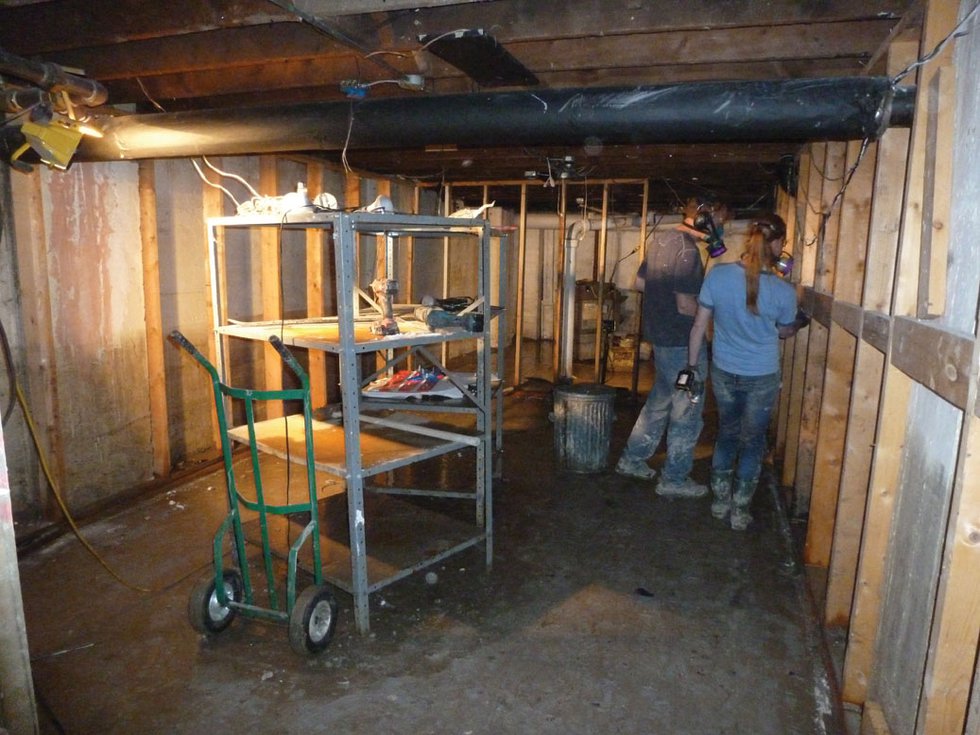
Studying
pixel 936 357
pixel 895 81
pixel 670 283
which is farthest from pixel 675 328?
pixel 936 357

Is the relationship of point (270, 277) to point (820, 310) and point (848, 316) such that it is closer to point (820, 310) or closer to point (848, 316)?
point (820, 310)

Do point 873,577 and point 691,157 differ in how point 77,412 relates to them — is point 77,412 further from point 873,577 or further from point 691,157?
point 691,157

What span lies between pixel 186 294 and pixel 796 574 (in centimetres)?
373

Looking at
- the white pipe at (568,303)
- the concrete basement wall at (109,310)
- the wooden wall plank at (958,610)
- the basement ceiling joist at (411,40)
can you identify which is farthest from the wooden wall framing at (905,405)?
the white pipe at (568,303)

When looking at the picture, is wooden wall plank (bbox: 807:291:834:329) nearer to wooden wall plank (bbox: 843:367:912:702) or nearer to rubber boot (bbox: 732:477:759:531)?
rubber boot (bbox: 732:477:759:531)

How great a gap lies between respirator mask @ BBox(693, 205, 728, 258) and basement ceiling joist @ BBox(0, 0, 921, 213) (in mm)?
930

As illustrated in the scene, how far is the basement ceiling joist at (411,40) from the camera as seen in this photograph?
211 centimetres

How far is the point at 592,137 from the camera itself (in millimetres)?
2141

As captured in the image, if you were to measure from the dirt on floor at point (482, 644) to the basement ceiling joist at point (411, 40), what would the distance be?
1.90 meters

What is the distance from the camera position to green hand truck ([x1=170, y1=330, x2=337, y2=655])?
2152 millimetres

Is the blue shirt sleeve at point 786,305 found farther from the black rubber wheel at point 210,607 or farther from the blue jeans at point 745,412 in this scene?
the black rubber wheel at point 210,607

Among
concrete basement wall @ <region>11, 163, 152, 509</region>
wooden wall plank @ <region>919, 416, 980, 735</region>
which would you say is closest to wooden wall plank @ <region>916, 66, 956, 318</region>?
wooden wall plank @ <region>919, 416, 980, 735</region>

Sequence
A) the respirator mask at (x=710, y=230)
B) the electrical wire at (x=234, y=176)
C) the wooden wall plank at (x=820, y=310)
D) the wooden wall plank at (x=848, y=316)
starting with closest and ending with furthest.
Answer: the wooden wall plank at (x=848, y=316), the electrical wire at (x=234, y=176), the wooden wall plank at (x=820, y=310), the respirator mask at (x=710, y=230)

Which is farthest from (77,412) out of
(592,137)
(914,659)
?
(914,659)
